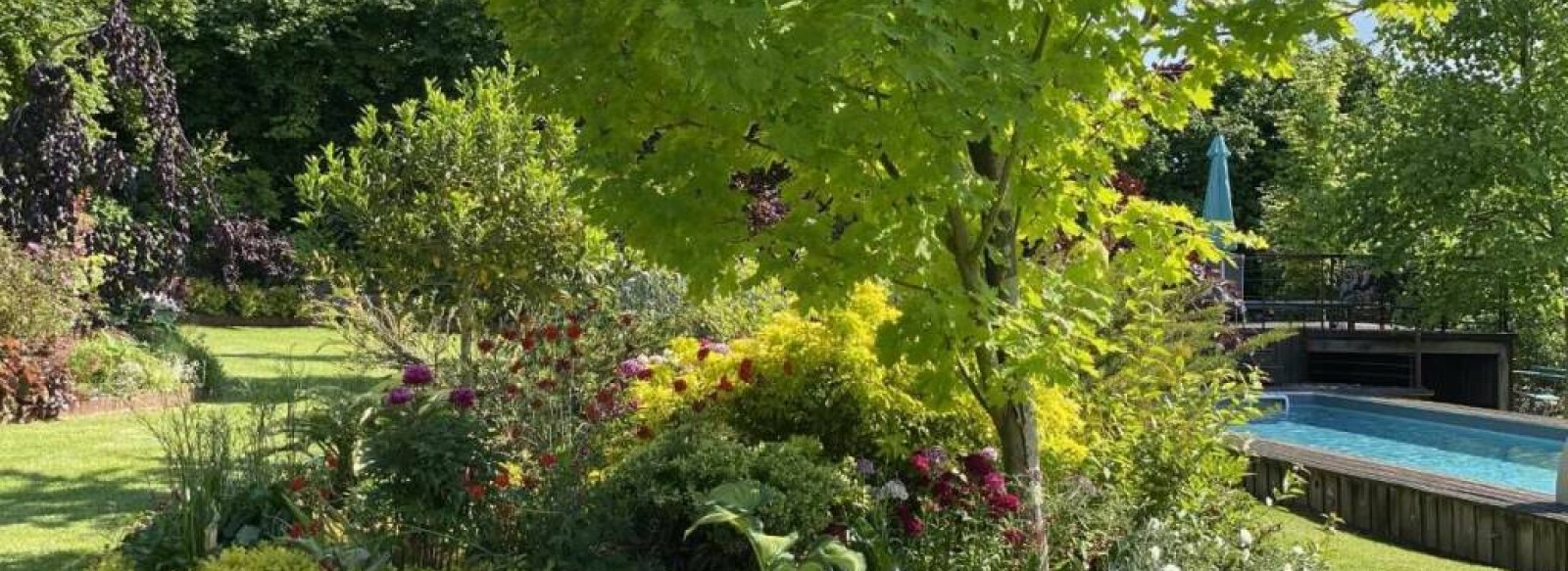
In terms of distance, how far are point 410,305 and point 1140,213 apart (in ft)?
22.2

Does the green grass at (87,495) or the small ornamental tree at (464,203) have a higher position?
the small ornamental tree at (464,203)

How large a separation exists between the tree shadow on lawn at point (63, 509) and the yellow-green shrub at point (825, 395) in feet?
7.92

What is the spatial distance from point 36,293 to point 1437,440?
1292 centimetres

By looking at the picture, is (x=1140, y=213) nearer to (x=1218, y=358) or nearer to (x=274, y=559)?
(x=1218, y=358)

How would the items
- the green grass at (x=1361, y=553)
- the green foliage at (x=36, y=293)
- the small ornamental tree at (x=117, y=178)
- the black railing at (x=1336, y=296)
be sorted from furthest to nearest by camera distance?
the black railing at (x=1336, y=296) < the small ornamental tree at (x=117, y=178) < the green foliage at (x=36, y=293) < the green grass at (x=1361, y=553)

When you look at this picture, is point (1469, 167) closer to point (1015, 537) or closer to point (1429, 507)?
point (1429, 507)

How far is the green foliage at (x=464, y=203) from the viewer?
10.1 metres

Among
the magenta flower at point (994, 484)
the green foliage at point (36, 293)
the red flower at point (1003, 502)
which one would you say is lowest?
the red flower at point (1003, 502)

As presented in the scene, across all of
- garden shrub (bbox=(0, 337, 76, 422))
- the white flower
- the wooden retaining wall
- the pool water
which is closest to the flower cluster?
the white flower

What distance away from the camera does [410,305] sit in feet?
33.7

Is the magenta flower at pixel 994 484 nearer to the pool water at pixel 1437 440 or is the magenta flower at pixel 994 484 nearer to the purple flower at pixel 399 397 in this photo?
the purple flower at pixel 399 397

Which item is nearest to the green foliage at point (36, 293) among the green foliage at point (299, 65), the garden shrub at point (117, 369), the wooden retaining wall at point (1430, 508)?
the garden shrub at point (117, 369)

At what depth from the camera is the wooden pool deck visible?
22.2 ft

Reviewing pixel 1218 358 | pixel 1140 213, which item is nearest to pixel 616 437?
pixel 1140 213
